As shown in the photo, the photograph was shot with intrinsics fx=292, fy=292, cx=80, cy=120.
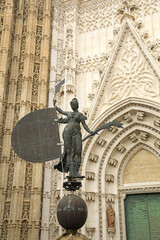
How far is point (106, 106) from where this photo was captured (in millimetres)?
12148

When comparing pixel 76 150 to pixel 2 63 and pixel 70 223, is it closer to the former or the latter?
pixel 70 223

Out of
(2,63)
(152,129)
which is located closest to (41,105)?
(2,63)

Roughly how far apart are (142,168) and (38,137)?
629 cm

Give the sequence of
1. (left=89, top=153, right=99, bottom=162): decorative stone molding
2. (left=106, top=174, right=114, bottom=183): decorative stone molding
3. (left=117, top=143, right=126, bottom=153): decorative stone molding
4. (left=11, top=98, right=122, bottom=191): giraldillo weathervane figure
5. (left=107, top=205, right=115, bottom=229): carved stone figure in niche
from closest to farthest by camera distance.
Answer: (left=11, top=98, right=122, bottom=191): giraldillo weathervane figure, (left=107, top=205, right=115, bottom=229): carved stone figure in niche, (left=106, top=174, right=114, bottom=183): decorative stone molding, (left=89, top=153, right=99, bottom=162): decorative stone molding, (left=117, top=143, right=126, bottom=153): decorative stone molding

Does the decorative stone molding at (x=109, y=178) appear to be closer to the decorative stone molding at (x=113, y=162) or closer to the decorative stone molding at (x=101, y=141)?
the decorative stone molding at (x=113, y=162)

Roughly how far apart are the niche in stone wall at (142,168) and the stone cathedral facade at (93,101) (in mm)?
39

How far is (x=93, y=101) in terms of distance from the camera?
1212 cm

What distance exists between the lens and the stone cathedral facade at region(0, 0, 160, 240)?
35.2 ft

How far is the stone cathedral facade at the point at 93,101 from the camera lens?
10.7 metres

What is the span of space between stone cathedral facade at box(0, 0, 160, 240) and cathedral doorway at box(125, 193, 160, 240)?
0.12 feet

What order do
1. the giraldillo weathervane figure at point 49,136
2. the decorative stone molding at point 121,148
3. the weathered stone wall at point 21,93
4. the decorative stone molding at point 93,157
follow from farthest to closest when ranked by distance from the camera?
the decorative stone molding at point 121,148, the decorative stone molding at point 93,157, the weathered stone wall at point 21,93, the giraldillo weathervane figure at point 49,136

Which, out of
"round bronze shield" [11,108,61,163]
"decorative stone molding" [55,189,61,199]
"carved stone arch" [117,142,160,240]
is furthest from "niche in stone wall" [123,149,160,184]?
"round bronze shield" [11,108,61,163]

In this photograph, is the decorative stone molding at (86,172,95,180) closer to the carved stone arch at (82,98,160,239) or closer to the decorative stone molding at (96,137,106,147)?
the carved stone arch at (82,98,160,239)

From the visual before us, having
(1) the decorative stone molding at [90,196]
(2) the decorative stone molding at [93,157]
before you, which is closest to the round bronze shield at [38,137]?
(1) the decorative stone molding at [90,196]
